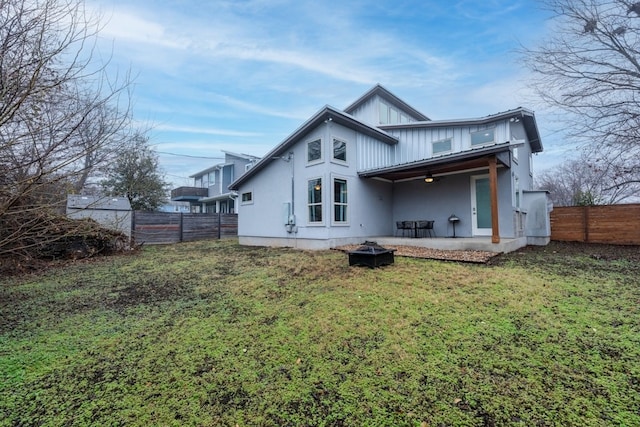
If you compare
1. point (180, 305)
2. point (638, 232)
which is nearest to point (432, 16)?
point (638, 232)

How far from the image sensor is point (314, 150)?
941 centimetres

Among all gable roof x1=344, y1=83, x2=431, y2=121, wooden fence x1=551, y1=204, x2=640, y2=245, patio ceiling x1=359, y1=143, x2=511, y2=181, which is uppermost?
gable roof x1=344, y1=83, x2=431, y2=121

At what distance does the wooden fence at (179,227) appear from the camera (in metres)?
12.7

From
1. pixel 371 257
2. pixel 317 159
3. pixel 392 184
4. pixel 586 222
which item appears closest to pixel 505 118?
pixel 392 184

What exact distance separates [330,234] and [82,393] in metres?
7.13

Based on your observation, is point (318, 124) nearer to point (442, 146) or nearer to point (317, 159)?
point (317, 159)

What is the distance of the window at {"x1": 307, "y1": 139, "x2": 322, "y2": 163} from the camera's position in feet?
30.2

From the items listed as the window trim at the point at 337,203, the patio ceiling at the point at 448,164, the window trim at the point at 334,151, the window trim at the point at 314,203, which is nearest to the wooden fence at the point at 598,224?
the patio ceiling at the point at 448,164

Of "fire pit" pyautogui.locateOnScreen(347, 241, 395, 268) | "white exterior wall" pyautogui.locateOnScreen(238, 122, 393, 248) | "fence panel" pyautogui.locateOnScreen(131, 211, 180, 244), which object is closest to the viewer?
"fire pit" pyautogui.locateOnScreen(347, 241, 395, 268)

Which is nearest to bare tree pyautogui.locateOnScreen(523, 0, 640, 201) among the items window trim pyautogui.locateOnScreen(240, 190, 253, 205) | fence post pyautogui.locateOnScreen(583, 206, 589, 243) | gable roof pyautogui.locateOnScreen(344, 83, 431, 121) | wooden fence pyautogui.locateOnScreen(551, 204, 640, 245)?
wooden fence pyautogui.locateOnScreen(551, 204, 640, 245)

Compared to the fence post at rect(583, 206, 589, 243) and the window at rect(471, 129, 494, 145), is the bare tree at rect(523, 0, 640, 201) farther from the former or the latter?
the window at rect(471, 129, 494, 145)

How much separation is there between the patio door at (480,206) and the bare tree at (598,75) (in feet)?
10.1

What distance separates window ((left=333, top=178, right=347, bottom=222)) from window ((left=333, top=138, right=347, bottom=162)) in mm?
792

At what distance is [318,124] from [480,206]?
20.4ft
